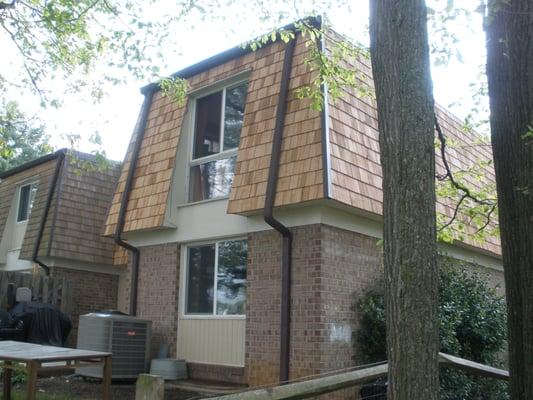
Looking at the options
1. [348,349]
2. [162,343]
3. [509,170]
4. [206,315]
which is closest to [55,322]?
[162,343]

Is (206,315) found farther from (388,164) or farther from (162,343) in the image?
(388,164)

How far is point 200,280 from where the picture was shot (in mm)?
11320

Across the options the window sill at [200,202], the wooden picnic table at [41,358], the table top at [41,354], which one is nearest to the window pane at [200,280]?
the window sill at [200,202]

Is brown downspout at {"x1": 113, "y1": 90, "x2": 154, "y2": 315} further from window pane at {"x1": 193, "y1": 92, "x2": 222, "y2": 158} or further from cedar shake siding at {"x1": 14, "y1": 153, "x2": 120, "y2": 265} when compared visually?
cedar shake siding at {"x1": 14, "y1": 153, "x2": 120, "y2": 265}

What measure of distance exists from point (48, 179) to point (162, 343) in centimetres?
750

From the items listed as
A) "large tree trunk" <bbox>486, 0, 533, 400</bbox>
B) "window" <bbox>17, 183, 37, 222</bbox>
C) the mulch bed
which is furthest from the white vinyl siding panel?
"window" <bbox>17, 183, 37, 222</bbox>

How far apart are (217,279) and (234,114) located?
311 cm

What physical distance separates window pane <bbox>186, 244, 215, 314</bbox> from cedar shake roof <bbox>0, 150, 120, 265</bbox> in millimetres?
5144

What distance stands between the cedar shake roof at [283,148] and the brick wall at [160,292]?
2.16 ft

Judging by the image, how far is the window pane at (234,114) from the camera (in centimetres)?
1140

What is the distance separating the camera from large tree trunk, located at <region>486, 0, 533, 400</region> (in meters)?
4.90

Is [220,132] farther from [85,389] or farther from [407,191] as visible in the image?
[407,191]

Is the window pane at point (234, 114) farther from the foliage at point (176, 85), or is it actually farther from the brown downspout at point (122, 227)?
the brown downspout at point (122, 227)

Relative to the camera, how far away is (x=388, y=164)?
3752mm
